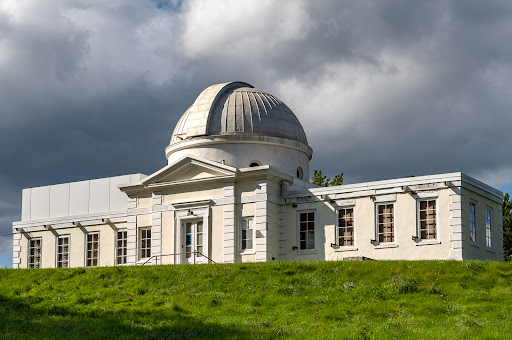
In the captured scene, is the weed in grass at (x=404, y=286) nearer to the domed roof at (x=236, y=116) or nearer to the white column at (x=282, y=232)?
the white column at (x=282, y=232)

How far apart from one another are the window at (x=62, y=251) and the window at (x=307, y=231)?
1477 cm

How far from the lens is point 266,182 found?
111ft

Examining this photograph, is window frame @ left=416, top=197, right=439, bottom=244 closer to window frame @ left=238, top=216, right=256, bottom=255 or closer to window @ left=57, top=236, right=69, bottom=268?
window frame @ left=238, top=216, right=256, bottom=255

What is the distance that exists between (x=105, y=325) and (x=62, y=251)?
23059 millimetres

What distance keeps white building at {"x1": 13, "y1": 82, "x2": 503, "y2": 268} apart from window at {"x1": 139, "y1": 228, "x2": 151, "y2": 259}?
6cm

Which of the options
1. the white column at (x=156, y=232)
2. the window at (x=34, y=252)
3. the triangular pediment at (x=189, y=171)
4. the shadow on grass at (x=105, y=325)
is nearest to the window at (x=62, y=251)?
the window at (x=34, y=252)

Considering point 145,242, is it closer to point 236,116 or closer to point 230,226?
point 230,226

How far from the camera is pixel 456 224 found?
3053 cm

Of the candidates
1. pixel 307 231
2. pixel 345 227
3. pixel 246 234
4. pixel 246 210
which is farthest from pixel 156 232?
pixel 345 227

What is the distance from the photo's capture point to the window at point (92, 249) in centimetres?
4072

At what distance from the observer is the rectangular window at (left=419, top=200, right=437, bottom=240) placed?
31234 millimetres

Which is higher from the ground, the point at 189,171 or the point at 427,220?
the point at 189,171

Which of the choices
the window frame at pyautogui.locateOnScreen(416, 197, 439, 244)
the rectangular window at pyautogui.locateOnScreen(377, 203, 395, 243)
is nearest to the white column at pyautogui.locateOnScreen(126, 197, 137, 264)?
the rectangular window at pyautogui.locateOnScreen(377, 203, 395, 243)

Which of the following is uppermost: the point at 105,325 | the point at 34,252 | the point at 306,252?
the point at 34,252
